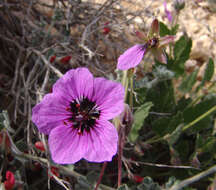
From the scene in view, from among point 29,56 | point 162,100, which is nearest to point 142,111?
point 162,100

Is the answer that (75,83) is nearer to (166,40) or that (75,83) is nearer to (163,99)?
(166,40)

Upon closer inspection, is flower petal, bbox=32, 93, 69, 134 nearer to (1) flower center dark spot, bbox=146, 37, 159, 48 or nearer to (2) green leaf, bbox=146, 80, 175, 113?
(1) flower center dark spot, bbox=146, 37, 159, 48

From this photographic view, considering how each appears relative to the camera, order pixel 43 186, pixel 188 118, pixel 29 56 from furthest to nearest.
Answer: pixel 29 56, pixel 188 118, pixel 43 186

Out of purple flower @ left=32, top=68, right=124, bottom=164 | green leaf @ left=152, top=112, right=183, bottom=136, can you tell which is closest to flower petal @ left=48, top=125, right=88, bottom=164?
purple flower @ left=32, top=68, right=124, bottom=164

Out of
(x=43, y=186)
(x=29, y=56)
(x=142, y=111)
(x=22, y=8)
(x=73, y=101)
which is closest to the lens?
(x=73, y=101)

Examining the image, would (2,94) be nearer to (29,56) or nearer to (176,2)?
(29,56)

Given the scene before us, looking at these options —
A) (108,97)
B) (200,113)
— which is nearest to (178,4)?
(200,113)

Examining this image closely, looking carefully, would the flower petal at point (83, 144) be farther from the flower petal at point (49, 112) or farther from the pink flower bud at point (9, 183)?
the pink flower bud at point (9, 183)
